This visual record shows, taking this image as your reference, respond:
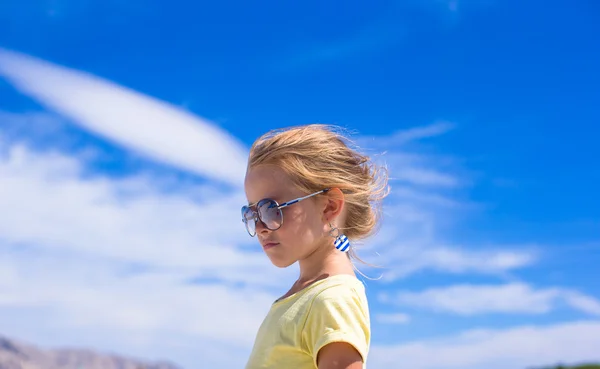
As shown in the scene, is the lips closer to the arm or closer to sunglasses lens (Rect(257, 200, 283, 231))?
sunglasses lens (Rect(257, 200, 283, 231))

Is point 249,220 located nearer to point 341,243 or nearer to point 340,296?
point 341,243

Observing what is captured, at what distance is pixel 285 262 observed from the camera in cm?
389

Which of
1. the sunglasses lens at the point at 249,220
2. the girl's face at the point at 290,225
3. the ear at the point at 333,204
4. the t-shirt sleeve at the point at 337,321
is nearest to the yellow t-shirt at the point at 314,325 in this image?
the t-shirt sleeve at the point at 337,321

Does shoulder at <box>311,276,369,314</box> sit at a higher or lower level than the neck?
lower

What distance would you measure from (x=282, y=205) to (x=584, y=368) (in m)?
18.3

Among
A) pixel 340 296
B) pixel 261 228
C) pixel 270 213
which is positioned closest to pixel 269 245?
pixel 261 228

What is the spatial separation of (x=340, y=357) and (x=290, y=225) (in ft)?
3.08

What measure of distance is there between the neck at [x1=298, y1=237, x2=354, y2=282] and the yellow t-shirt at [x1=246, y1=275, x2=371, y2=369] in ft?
0.48

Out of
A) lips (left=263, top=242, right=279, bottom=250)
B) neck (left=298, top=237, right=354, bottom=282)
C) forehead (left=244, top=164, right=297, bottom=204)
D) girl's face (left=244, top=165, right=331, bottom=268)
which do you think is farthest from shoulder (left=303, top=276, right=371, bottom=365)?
forehead (left=244, top=164, right=297, bottom=204)

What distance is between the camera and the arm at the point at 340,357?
3.14 metres

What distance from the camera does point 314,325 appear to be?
333 centimetres

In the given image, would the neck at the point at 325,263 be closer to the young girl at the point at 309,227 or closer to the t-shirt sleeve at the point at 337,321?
the young girl at the point at 309,227

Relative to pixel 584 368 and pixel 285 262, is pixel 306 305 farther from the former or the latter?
pixel 584 368

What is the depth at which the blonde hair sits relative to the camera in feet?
12.8
